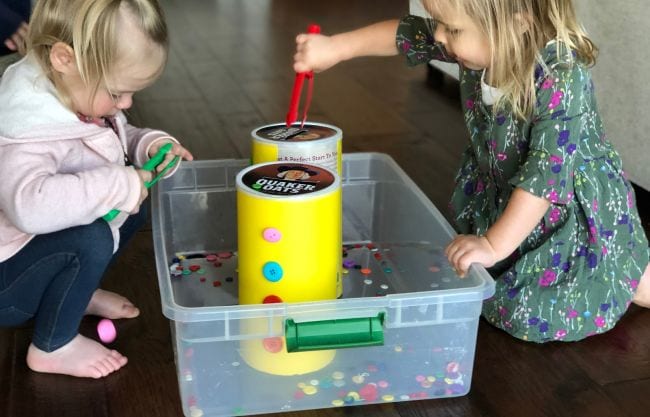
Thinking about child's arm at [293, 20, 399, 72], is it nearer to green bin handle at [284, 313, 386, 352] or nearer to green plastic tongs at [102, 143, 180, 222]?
green plastic tongs at [102, 143, 180, 222]

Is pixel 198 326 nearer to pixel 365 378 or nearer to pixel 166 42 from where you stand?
pixel 365 378

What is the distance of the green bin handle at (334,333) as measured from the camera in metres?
0.86

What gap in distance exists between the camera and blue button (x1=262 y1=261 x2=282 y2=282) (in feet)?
3.01

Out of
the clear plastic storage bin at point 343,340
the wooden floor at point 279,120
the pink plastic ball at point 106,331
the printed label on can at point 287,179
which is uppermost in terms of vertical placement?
the printed label on can at point 287,179

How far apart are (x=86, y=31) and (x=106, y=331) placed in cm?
39

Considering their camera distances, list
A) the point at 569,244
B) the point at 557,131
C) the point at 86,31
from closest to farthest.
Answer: the point at 86,31, the point at 557,131, the point at 569,244

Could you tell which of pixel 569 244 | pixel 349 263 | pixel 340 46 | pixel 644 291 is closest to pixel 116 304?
pixel 349 263

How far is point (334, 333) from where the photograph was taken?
2.83 feet

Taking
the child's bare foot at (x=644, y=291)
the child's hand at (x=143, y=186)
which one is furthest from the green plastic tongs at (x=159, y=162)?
the child's bare foot at (x=644, y=291)

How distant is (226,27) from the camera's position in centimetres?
292

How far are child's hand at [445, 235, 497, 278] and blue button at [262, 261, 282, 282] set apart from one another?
20cm

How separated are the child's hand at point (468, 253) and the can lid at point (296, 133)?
23 cm

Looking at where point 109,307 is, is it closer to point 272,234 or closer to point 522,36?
point 272,234

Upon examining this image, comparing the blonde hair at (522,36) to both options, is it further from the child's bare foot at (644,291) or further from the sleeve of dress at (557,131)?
the child's bare foot at (644,291)
